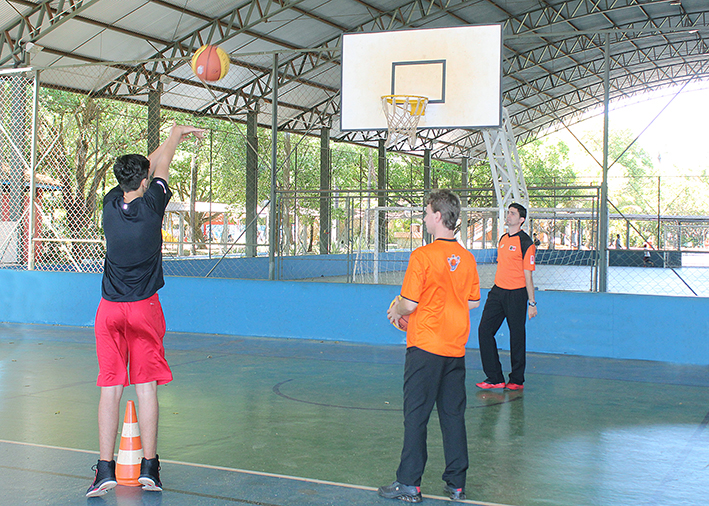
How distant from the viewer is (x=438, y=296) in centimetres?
388

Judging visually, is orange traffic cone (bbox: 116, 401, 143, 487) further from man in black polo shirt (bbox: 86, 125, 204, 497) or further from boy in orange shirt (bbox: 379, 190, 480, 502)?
boy in orange shirt (bbox: 379, 190, 480, 502)

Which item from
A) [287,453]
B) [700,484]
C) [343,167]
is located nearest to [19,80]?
[287,453]

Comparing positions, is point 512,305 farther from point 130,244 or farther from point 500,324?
point 130,244

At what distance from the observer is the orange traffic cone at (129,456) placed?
13.3ft

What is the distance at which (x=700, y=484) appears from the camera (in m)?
4.16

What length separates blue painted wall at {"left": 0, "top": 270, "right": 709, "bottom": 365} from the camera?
8.62 metres

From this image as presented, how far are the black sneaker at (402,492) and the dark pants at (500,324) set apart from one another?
3144 mm

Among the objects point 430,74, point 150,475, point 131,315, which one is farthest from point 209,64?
point 150,475

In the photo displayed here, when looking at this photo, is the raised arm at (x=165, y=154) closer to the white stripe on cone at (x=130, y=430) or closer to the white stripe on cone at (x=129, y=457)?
the white stripe on cone at (x=130, y=430)

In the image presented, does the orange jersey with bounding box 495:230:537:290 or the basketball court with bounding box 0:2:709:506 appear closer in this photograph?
the basketball court with bounding box 0:2:709:506

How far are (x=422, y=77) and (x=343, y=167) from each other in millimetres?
25697

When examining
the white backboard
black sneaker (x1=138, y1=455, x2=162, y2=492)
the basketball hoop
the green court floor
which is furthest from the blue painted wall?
black sneaker (x1=138, y1=455, x2=162, y2=492)

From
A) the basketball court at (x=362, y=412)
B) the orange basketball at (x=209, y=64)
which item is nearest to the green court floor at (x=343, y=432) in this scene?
the basketball court at (x=362, y=412)

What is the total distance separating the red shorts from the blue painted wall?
19.9ft
